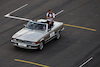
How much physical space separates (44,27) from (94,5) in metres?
9.76

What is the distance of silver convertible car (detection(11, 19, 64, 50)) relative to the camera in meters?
23.8

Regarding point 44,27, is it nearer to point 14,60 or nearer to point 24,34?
point 24,34

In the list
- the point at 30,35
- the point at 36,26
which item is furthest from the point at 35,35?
the point at 36,26

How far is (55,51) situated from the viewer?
80.1 ft

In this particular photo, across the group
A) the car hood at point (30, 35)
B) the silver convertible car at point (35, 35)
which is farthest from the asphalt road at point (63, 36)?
the car hood at point (30, 35)

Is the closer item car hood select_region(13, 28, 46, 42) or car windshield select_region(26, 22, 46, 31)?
car hood select_region(13, 28, 46, 42)

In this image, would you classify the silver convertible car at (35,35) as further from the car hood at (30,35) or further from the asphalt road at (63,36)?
the asphalt road at (63,36)

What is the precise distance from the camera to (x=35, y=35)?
24.4 metres

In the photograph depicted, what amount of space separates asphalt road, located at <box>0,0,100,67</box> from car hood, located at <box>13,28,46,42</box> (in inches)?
38.8

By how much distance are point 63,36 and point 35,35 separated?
3.29 meters

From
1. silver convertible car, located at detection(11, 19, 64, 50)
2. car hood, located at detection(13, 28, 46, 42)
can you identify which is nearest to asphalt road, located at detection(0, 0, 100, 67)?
silver convertible car, located at detection(11, 19, 64, 50)

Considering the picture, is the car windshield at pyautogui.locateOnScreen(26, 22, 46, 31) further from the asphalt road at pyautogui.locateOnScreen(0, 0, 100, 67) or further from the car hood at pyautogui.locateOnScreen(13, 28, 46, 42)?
the asphalt road at pyautogui.locateOnScreen(0, 0, 100, 67)

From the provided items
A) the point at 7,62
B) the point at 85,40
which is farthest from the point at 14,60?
the point at 85,40

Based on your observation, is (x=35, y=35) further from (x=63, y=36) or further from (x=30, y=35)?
(x=63, y=36)
